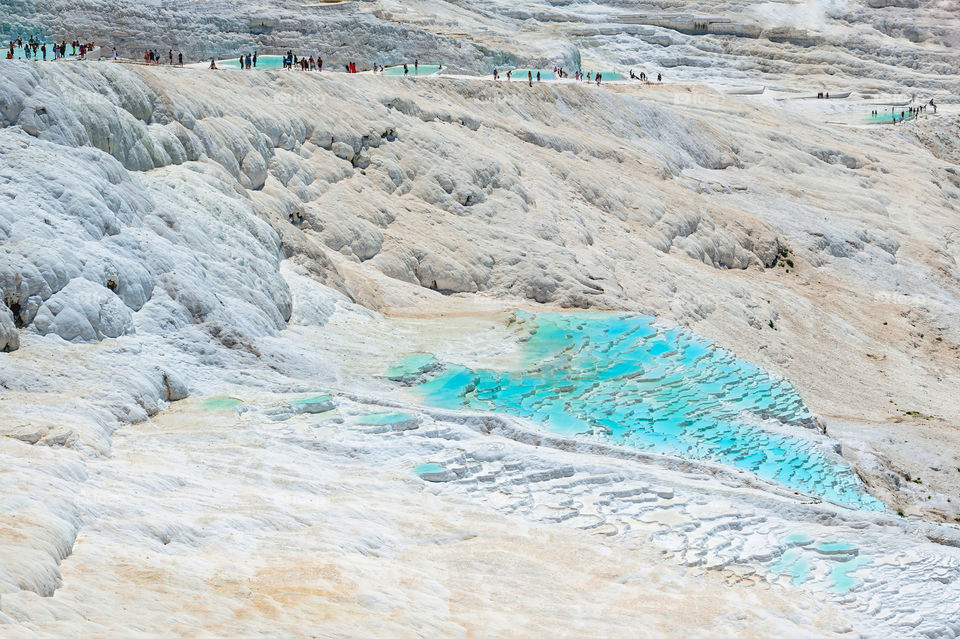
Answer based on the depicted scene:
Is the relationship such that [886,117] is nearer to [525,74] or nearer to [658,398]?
[525,74]

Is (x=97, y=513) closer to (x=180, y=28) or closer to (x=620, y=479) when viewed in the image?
(x=620, y=479)

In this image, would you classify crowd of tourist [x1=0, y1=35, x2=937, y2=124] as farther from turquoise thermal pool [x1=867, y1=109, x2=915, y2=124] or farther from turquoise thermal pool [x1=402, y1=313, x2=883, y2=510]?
turquoise thermal pool [x1=402, y1=313, x2=883, y2=510]

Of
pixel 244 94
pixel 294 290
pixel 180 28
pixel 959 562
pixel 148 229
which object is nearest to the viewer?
pixel 959 562

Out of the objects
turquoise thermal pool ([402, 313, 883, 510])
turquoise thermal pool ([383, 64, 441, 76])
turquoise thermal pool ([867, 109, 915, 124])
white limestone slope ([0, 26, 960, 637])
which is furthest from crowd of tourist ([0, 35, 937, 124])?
turquoise thermal pool ([402, 313, 883, 510])

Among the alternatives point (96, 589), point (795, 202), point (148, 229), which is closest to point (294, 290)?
point (148, 229)

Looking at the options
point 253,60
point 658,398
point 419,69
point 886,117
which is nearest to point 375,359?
point 658,398

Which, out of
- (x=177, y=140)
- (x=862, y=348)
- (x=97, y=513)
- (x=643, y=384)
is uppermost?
(x=177, y=140)

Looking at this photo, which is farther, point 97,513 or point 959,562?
point 959,562
